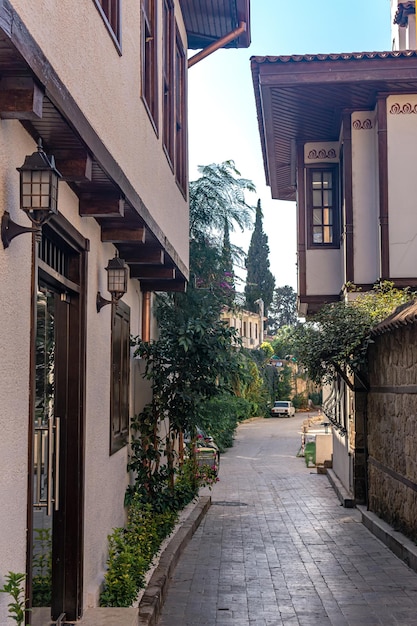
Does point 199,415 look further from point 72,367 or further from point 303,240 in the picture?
point 303,240

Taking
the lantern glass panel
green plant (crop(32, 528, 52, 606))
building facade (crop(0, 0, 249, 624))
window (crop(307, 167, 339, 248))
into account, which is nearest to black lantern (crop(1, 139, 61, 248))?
building facade (crop(0, 0, 249, 624))

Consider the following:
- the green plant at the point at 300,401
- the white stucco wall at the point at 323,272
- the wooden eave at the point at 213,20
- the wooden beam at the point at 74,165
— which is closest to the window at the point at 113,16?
the wooden beam at the point at 74,165

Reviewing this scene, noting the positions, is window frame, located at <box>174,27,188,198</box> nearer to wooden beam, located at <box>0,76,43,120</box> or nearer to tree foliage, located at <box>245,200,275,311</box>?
wooden beam, located at <box>0,76,43,120</box>

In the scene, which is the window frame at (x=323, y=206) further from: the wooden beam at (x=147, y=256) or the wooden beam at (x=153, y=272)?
the wooden beam at (x=147, y=256)

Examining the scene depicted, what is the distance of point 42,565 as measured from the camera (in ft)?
21.4

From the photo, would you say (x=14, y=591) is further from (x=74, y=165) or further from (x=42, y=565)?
(x=42, y=565)

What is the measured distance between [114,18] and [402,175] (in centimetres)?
967

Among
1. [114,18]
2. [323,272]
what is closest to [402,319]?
[114,18]

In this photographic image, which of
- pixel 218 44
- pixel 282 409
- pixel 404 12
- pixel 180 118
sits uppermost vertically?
pixel 404 12

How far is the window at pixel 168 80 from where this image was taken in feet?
32.1

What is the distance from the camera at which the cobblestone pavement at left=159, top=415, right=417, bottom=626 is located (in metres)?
7.69

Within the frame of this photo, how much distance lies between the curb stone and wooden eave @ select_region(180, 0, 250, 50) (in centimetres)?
734

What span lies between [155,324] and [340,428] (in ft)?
19.7

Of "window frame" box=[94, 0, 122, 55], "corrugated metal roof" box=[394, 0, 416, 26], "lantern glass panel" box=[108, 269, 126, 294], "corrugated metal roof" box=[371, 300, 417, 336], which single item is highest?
"corrugated metal roof" box=[394, 0, 416, 26]
